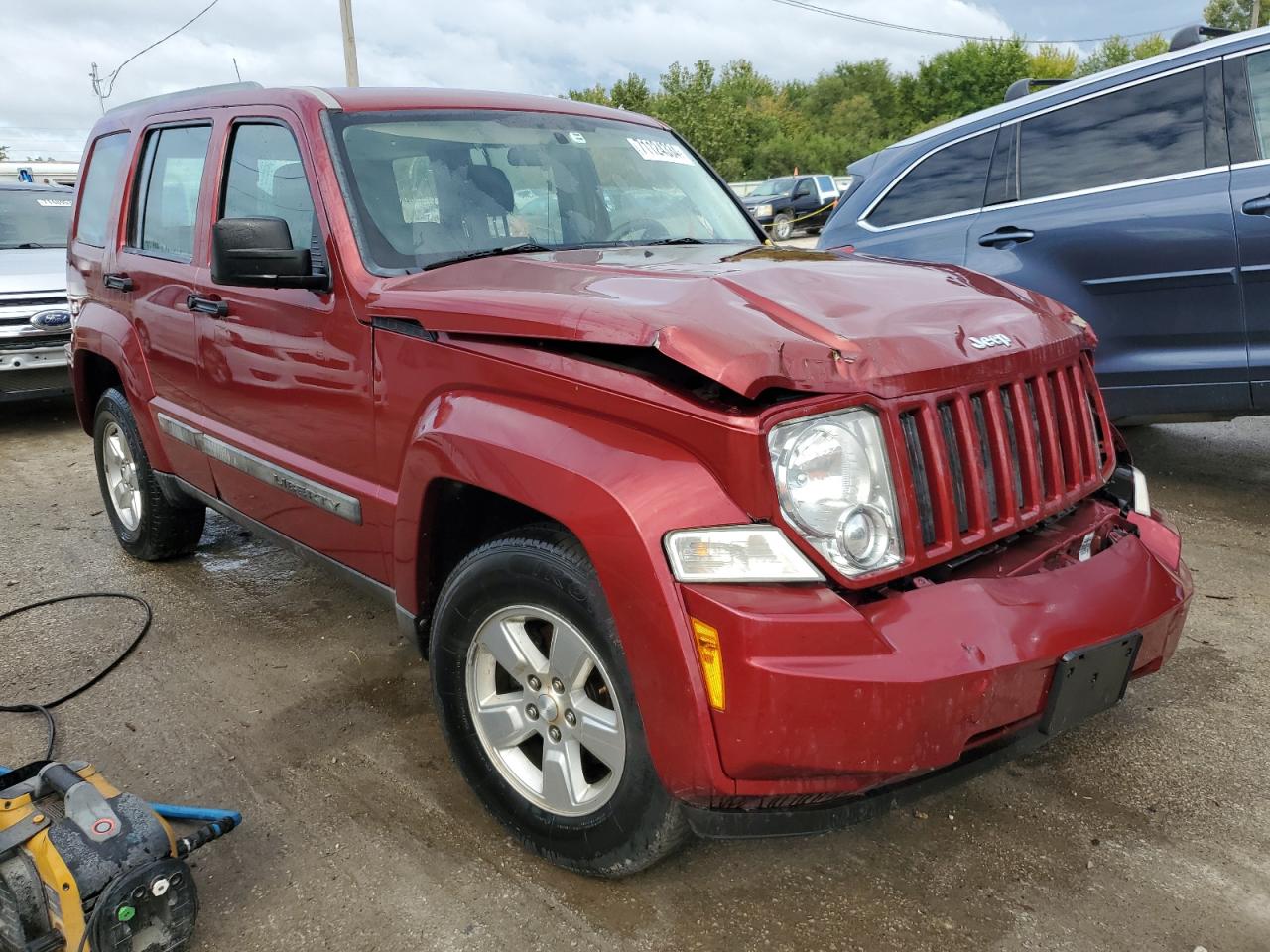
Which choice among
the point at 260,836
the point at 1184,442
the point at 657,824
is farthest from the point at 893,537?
the point at 1184,442

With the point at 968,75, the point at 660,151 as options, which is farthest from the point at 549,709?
the point at 968,75

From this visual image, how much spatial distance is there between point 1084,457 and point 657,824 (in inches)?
52.9

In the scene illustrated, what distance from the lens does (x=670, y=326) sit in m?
1.93

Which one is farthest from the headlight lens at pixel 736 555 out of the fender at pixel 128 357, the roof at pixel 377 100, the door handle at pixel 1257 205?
the door handle at pixel 1257 205

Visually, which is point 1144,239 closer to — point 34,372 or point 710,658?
point 710,658

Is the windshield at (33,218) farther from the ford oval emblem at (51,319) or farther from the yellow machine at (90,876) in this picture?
the yellow machine at (90,876)

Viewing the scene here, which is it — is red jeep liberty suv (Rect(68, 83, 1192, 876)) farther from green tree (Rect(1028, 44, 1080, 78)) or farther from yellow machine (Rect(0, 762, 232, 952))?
green tree (Rect(1028, 44, 1080, 78))

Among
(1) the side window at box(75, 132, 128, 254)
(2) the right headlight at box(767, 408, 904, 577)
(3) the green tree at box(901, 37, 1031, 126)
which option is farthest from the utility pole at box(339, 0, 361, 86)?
(3) the green tree at box(901, 37, 1031, 126)

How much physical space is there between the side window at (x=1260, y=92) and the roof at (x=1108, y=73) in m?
0.10

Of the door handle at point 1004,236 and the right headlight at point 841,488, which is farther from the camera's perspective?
the door handle at point 1004,236

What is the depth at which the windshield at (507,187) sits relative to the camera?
9.43 feet

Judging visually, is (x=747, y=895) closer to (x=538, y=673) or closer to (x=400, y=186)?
(x=538, y=673)

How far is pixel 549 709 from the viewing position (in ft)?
7.44

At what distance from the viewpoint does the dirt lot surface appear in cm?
217
